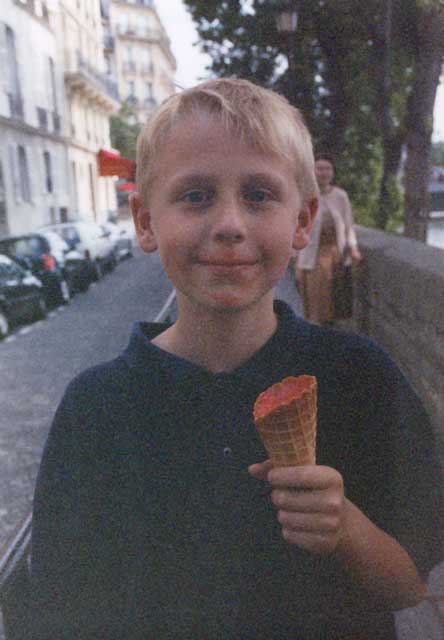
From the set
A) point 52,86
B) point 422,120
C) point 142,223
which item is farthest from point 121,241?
point 142,223

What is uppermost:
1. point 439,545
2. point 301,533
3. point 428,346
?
point 301,533

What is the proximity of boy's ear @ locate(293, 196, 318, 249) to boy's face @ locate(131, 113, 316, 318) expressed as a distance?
123 millimetres

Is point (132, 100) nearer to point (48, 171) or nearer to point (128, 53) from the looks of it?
point (128, 53)

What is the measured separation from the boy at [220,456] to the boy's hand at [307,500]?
202 millimetres

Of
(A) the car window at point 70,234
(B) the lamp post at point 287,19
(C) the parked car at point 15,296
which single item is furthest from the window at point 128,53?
(C) the parked car at point 15,296

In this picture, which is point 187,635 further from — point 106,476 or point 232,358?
point 232,358

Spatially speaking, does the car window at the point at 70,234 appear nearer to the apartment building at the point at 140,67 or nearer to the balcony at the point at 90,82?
the balcony at the point at 90,82

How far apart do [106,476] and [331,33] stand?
17.4 meters

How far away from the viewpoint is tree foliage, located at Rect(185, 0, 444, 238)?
51.3 feet

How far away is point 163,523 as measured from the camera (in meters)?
1.33

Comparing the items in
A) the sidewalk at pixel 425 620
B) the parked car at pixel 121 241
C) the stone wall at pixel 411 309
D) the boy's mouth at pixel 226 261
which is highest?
the boy's mouth at pixel 226 261

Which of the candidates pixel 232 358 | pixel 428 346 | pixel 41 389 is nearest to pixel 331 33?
pixel 41 389

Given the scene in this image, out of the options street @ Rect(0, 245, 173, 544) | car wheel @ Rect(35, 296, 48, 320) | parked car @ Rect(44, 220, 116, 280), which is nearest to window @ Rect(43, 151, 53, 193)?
parked car @ Rect(44, 220, 116, 280)

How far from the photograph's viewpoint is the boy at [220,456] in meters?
1.30
